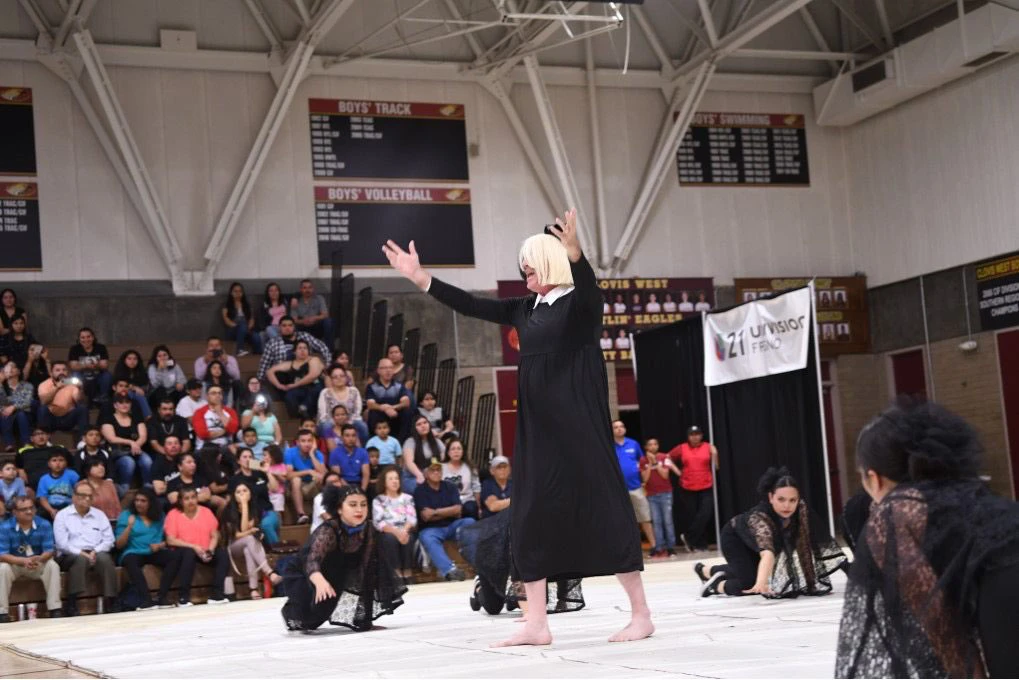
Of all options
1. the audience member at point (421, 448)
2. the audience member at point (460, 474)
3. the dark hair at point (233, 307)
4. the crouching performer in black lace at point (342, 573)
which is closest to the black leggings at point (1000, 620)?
the crouching performer in black lace at point (342, 573)

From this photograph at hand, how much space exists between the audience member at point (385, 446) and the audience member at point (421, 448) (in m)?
0.13

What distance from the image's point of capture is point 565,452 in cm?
514

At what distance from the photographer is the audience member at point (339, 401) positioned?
14.3 m

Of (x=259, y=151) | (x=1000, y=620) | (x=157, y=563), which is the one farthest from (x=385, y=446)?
(x=1000, y=620)

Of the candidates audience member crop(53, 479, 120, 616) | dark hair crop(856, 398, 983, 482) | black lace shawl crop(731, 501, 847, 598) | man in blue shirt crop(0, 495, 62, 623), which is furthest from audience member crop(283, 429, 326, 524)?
dark hair crop(856, 398, 983, 482)

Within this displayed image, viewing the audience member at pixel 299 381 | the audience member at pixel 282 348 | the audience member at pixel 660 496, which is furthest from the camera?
the audience member at pixel 282 348

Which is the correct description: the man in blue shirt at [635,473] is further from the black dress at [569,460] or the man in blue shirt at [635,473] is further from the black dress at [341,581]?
the black dress at [569,460]

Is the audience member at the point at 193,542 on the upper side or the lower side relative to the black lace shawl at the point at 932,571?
lower

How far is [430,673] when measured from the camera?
4.47 meters

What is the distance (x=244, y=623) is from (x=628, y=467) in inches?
278

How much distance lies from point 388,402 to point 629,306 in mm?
5335

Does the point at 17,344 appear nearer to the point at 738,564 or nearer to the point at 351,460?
the point at 351,460

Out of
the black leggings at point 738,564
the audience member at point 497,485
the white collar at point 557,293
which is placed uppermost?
the white collar at point 557,293

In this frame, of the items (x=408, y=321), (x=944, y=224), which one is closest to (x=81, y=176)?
(x=408, y=321)
